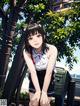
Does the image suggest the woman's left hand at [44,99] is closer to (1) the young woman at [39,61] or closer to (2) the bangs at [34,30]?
(1) the young woman at [39,61]

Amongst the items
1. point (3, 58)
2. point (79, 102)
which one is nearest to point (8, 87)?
point (3, 58)

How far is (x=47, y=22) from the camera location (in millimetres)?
11219

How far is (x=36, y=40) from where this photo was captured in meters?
3.27

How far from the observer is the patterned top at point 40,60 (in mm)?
3227

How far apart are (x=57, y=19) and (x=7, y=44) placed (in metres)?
2.29

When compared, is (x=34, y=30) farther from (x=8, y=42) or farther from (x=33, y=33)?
(x=8, y=42)

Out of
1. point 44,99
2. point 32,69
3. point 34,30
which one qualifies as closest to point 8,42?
point 34,30

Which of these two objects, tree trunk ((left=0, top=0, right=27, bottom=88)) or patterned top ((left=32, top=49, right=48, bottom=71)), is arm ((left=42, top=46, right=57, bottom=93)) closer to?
patterned top ((left=32, top=49, right=48, bottom=71))

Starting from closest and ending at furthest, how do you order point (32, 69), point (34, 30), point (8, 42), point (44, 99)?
point (44, 99), point (32, 69), point (34, 30), point (8, 42)

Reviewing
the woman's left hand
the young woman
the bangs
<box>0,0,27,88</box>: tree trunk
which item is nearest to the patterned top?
the young woman

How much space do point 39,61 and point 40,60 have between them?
0.01 m

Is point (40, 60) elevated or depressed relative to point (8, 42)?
depressed

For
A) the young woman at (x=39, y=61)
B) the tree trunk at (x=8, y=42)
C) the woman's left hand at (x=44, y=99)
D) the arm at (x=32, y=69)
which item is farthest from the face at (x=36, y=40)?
the tree trunk at (x=8, y=42)

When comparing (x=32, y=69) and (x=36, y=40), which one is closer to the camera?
(x=32, y=69)
